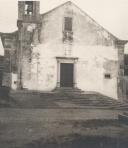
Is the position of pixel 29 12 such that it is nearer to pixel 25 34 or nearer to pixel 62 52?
pixel 25 34

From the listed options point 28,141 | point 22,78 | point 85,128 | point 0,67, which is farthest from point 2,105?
point 0,67

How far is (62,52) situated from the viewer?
82.7ft

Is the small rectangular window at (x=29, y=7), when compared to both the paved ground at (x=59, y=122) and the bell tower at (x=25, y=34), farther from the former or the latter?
the paved ground at (x=59, y=122)

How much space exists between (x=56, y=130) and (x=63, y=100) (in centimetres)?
923

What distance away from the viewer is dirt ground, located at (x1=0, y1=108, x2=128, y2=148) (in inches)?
389

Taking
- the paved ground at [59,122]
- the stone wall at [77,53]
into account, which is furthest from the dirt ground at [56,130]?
the stone wall at [77,53]

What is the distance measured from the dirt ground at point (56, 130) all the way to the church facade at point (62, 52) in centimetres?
705

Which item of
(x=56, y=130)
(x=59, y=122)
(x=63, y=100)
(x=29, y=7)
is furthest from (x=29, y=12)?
→ (x=56, y=130)

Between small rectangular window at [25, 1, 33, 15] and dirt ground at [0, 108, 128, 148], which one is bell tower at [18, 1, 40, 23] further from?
dirt ground at [0, 108, 128, 148]

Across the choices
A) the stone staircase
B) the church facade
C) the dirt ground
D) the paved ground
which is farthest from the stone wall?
the dirt ground

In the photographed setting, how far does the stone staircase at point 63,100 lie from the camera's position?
19922 millimetres

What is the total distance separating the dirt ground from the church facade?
7.05 m

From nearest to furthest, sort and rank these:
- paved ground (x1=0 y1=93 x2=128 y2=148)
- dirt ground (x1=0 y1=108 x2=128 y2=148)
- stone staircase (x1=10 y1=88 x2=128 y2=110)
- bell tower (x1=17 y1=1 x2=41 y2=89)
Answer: dirt ground (x1=0 y1=108 x2=128 y2=148)
paved ground (x1=0 y1=93 x2=128 y2=148)
stone staircase (x1=10 y1=88 x2=128 y2=110)
bell tower (x1=17 y1=1 x2=41 y2=89)

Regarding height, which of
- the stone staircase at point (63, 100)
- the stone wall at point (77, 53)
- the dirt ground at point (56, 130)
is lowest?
the dirt ground at point (56, 130)
